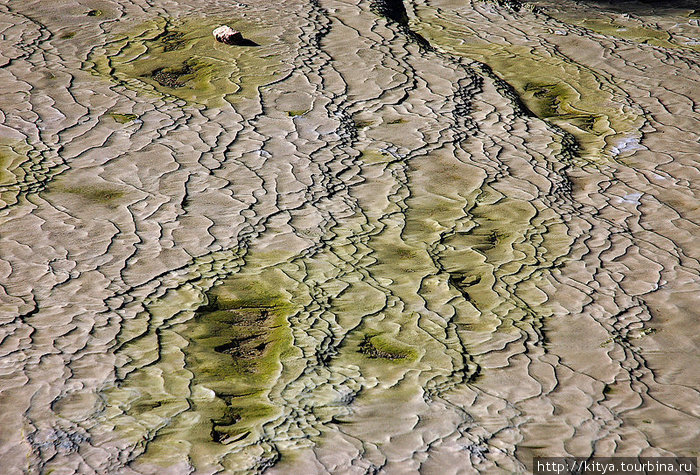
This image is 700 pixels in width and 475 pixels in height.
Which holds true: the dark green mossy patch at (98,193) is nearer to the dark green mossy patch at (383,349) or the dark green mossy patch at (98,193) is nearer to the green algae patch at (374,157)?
the green algae patch at (374,157)

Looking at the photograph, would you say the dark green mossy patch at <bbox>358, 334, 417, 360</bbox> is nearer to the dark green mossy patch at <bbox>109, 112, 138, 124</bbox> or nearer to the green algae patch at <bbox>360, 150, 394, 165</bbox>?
the green algae patch at <bbox>360, 150, 394, 165</bbox>

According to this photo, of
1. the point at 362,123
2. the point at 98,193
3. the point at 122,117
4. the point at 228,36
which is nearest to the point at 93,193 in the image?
the point at 98,193

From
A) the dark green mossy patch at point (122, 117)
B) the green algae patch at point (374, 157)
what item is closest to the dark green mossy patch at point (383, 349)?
the green algae patch at point (374, 157)

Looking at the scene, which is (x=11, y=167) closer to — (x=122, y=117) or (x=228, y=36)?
(x=122, y=117)

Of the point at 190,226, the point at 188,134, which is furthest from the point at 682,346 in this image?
the point at 188,134

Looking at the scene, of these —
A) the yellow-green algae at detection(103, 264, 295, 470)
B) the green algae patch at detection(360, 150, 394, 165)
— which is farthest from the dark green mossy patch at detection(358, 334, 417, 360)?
the green algae patch at detection(360, 150, 394, 165)
